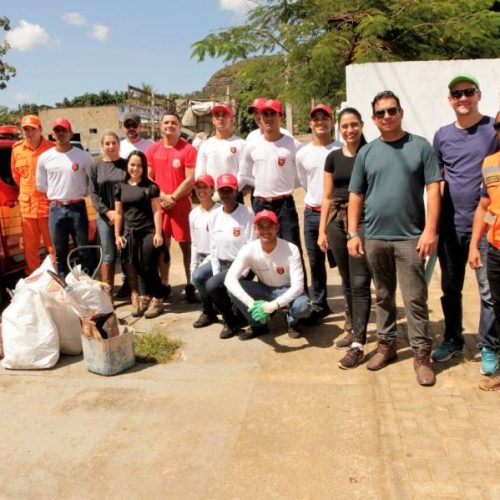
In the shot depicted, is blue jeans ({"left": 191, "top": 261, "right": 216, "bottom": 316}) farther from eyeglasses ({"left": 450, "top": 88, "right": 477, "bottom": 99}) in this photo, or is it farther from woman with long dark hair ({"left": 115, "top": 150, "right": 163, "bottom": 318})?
eyeglasses ({"left": 450, "top": 88, "right": 477, "bottom": 99})

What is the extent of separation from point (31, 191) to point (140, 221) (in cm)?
136

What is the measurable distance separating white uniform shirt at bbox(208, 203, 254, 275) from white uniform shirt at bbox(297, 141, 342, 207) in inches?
22.7

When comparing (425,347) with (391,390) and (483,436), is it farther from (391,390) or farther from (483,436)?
(483,436)

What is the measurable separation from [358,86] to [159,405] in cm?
547

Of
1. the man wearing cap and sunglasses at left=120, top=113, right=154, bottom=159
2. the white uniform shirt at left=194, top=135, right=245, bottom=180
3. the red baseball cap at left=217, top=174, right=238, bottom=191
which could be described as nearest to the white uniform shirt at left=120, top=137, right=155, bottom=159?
the man wearing cap and sunglasses at left=120, top=113, right=154, bottom=159

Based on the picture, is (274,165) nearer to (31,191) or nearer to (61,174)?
(61,174)

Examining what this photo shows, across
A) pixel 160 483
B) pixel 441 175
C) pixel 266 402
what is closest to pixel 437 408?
pixel 266 402

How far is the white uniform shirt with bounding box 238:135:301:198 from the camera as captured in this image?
15.6 feet

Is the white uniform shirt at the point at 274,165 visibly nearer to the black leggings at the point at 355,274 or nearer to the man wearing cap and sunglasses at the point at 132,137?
the black leggings at the point at 355,274

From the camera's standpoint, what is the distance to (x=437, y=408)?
3320 mm

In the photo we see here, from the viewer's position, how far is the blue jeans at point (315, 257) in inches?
185

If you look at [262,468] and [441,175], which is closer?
[262,468]

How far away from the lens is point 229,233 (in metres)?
4.83

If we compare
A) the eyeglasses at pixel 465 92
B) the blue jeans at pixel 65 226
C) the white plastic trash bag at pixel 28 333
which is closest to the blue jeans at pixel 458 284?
the eyeglasses at pixel 465 92
